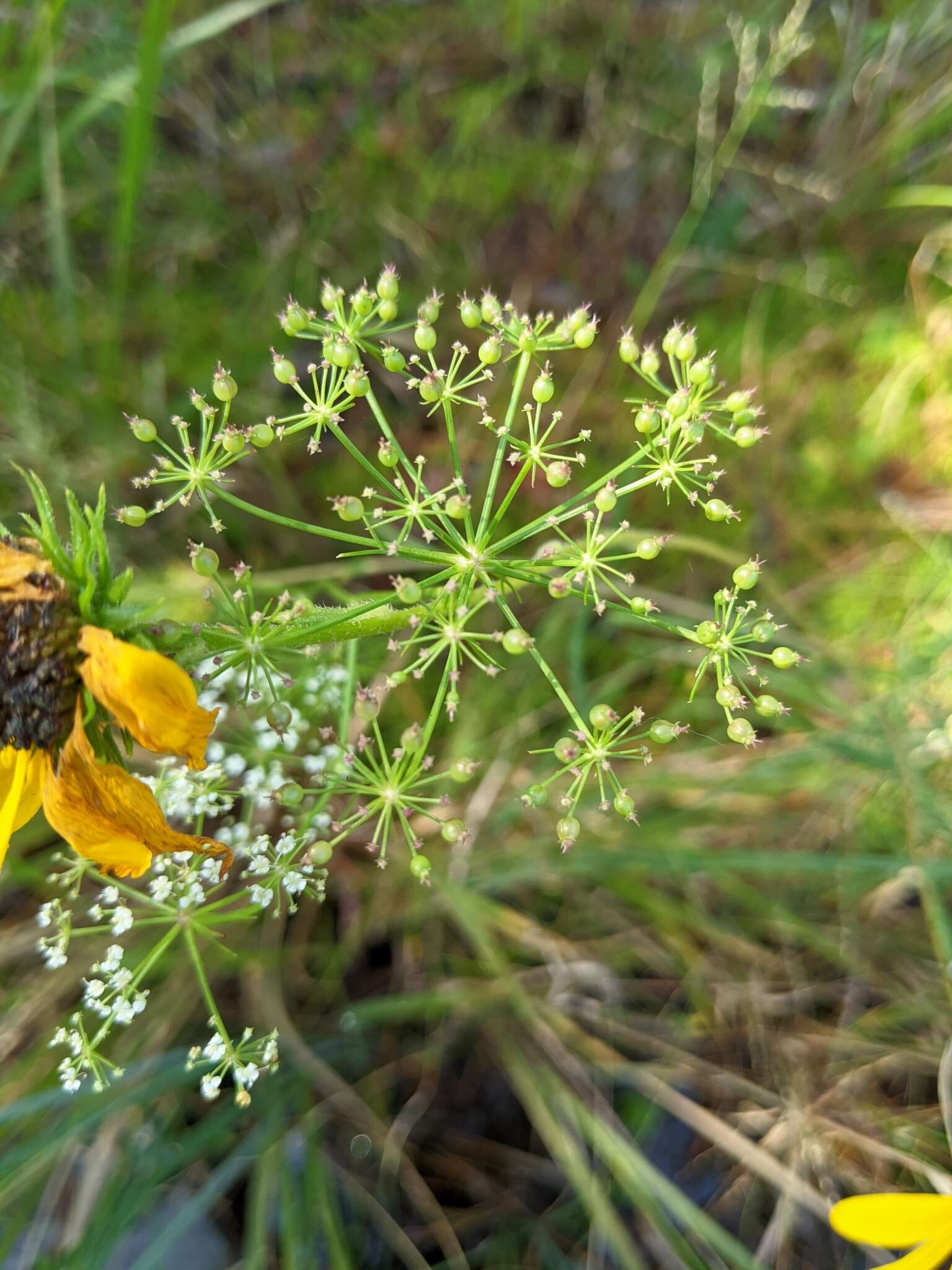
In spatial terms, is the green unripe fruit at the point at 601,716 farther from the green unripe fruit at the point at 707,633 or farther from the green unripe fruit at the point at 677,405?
the green unripe fruit at the point at 677,405

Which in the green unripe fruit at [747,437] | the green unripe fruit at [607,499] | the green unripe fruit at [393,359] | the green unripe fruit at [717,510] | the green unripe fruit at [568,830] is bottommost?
the green unripe fruit at [568,830]

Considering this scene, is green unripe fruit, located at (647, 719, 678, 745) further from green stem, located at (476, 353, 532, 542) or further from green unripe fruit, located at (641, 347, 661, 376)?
green unripe fruit, located at (641, 347, 661, 376)

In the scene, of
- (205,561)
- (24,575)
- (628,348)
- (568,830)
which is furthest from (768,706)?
(24,575)

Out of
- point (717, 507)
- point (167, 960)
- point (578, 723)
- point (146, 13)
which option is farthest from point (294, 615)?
point (167, 960)

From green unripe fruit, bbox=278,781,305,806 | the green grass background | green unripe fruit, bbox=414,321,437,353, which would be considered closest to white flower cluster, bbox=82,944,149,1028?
green unripe fruit, bbox=278,781,305,806

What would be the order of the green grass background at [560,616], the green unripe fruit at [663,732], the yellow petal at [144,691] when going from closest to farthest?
1. the yellow petal at [144,691]
2. the green unripe fruit at [663,732]
3. the green grass background at [560,616]

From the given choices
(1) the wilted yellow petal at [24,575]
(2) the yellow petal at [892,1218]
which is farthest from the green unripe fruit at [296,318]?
(2) the yellow petal at [892,1218]
